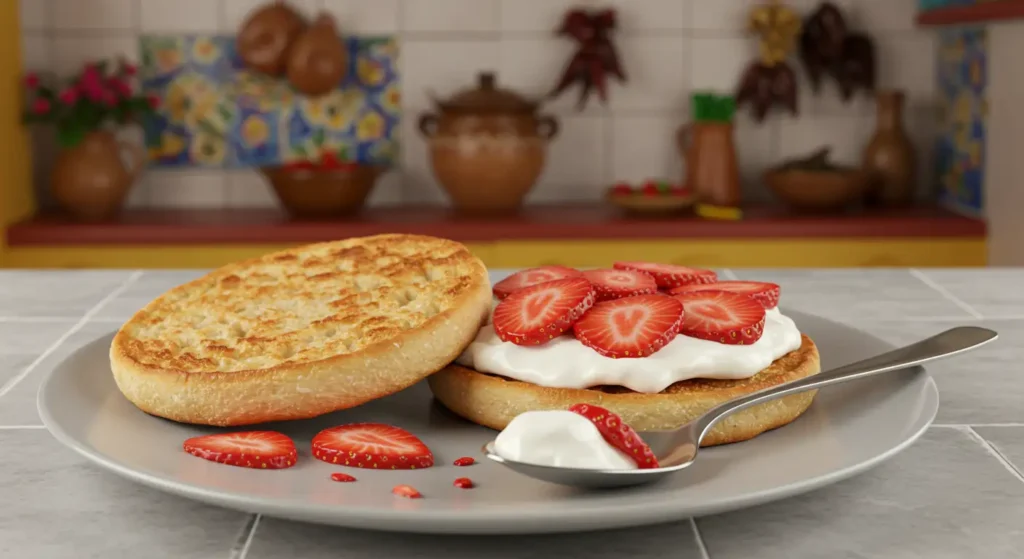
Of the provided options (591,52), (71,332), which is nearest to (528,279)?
(71,332)

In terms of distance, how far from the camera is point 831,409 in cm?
82

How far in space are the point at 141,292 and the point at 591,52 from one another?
7.76 feet

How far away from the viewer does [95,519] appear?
673 mm

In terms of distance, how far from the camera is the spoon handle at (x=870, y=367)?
28.9 inches

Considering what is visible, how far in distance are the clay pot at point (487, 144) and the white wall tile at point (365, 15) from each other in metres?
0.41

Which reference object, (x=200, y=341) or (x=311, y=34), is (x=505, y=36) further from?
(x=200, y=341)

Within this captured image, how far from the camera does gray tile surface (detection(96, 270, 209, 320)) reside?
4.45 ft

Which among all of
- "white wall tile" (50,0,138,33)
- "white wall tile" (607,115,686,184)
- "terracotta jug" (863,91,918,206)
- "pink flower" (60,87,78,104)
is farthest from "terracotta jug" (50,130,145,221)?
"terracotta jug" (863,91,918,206)

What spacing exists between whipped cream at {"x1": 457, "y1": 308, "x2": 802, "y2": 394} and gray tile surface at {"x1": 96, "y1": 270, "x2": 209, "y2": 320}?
25.4 inches

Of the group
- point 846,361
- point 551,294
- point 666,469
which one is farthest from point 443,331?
point 846,361

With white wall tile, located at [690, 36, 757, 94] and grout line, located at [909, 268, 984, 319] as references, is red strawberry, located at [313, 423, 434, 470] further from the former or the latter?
white wall tile, located at [690, 36, 757, 94]

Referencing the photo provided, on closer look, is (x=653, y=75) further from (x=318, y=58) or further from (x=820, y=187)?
(x=318, y=58)

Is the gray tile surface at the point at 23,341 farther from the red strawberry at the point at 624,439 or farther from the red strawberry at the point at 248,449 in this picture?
the red strawberry at the point at 624,439

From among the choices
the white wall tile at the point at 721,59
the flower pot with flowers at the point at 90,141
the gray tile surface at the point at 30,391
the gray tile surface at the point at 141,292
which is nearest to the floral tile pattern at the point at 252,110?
the flower pot with flowers at the point at 90,141
